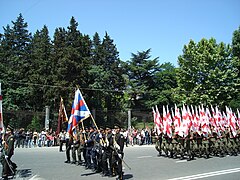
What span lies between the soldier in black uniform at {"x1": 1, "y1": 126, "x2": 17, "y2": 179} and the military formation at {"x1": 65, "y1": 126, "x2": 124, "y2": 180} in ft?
11.3

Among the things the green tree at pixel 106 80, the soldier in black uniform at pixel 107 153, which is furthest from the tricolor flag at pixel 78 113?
the green tree at pixel 106 80

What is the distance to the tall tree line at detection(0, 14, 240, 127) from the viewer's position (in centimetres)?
3541

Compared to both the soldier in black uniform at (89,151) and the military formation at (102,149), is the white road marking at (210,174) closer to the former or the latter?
the military formation at (102,149)

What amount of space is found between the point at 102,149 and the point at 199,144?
7760 millimetres

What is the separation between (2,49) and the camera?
1991 inches

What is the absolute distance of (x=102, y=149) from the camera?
1174cm

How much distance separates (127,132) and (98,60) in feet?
60.9

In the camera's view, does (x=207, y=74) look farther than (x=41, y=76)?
Yes

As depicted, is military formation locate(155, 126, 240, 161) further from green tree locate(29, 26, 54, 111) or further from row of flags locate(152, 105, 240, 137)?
green tree locate(29, 26, 54, 111)

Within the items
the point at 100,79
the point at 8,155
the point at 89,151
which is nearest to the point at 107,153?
the point at 89,151

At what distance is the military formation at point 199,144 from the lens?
16.5 metres

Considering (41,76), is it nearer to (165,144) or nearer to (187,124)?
(165,144)

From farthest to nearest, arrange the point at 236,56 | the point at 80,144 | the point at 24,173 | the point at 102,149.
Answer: the point at 236,56, the point at 80,144, the point at 102,149, the point at 24,173

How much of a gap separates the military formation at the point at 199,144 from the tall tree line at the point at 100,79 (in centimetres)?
1697
